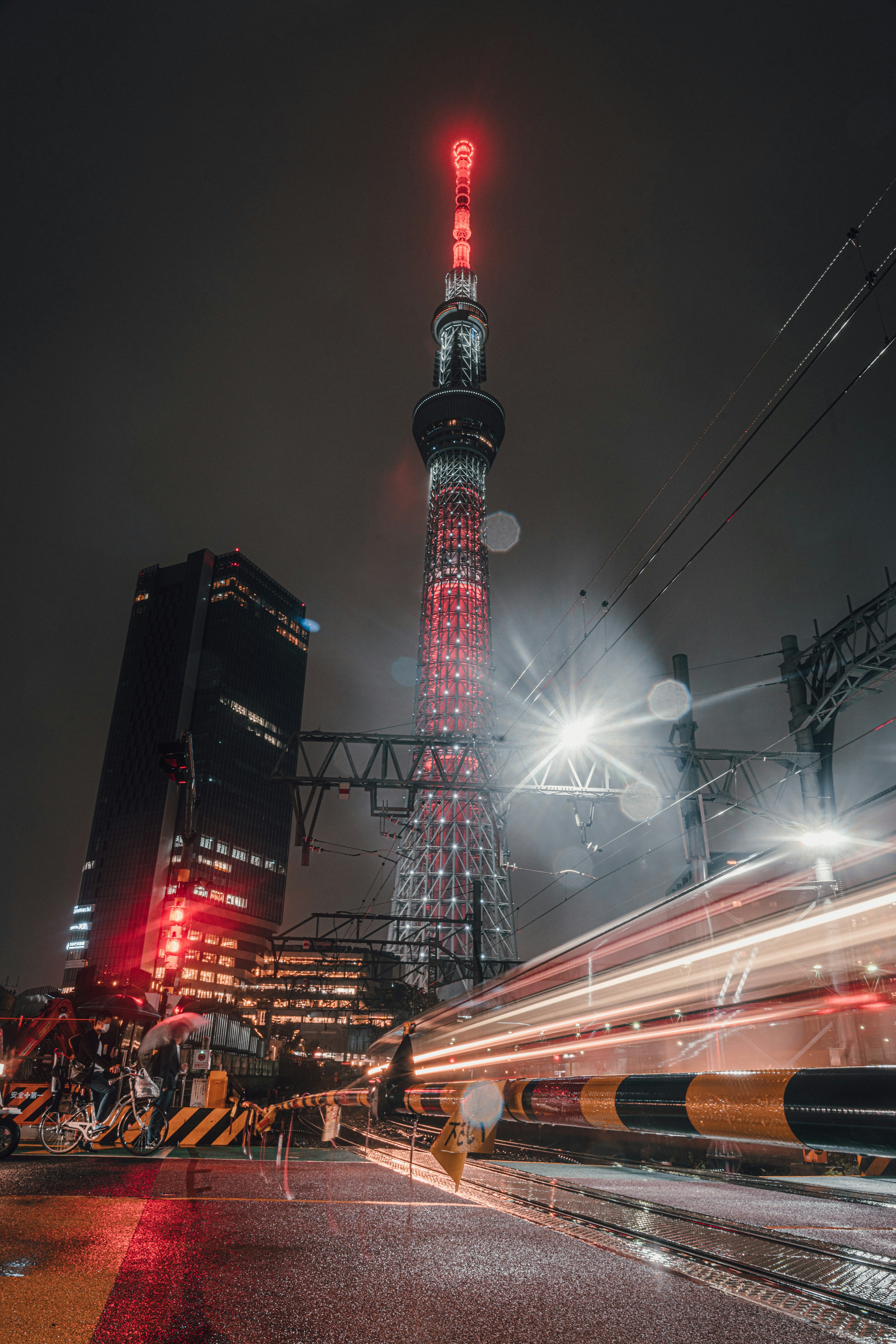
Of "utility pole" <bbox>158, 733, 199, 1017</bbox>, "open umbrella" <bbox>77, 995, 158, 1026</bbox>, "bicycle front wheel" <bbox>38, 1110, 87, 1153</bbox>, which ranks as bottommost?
"bicycle front wheel" <bbox>38, 1110, 87, 1153</bbox>

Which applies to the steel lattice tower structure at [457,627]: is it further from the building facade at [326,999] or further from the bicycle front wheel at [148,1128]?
the bicycle front wheel at [148,1128]

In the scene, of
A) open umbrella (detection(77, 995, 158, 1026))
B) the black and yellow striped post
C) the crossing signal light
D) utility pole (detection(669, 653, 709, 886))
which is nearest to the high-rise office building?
open umbrella (detection(77, 995, 158, 1026))

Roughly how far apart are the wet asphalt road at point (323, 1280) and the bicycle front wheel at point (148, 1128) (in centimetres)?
323

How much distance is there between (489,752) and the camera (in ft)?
74.8

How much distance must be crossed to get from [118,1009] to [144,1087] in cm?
768

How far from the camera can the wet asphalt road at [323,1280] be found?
2.97 meters

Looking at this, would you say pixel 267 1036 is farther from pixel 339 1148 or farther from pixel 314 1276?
pixel 314 1276

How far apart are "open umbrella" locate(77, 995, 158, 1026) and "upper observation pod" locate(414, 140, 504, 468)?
79.5 meters

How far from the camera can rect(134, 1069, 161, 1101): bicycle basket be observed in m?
8.88

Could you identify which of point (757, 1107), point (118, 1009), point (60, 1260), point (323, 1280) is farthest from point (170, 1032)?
point (757, 1107)

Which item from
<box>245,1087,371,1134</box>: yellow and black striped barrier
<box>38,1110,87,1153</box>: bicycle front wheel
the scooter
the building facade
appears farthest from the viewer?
the building facade

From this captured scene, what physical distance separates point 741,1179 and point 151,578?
157129 millimetres

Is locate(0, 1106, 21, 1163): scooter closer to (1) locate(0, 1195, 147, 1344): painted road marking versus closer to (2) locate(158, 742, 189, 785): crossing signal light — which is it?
(1) locate(0, 1195, 147, 1344): painted road marking

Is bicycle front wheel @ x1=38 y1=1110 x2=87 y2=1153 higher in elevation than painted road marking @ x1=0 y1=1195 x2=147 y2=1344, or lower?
lower
